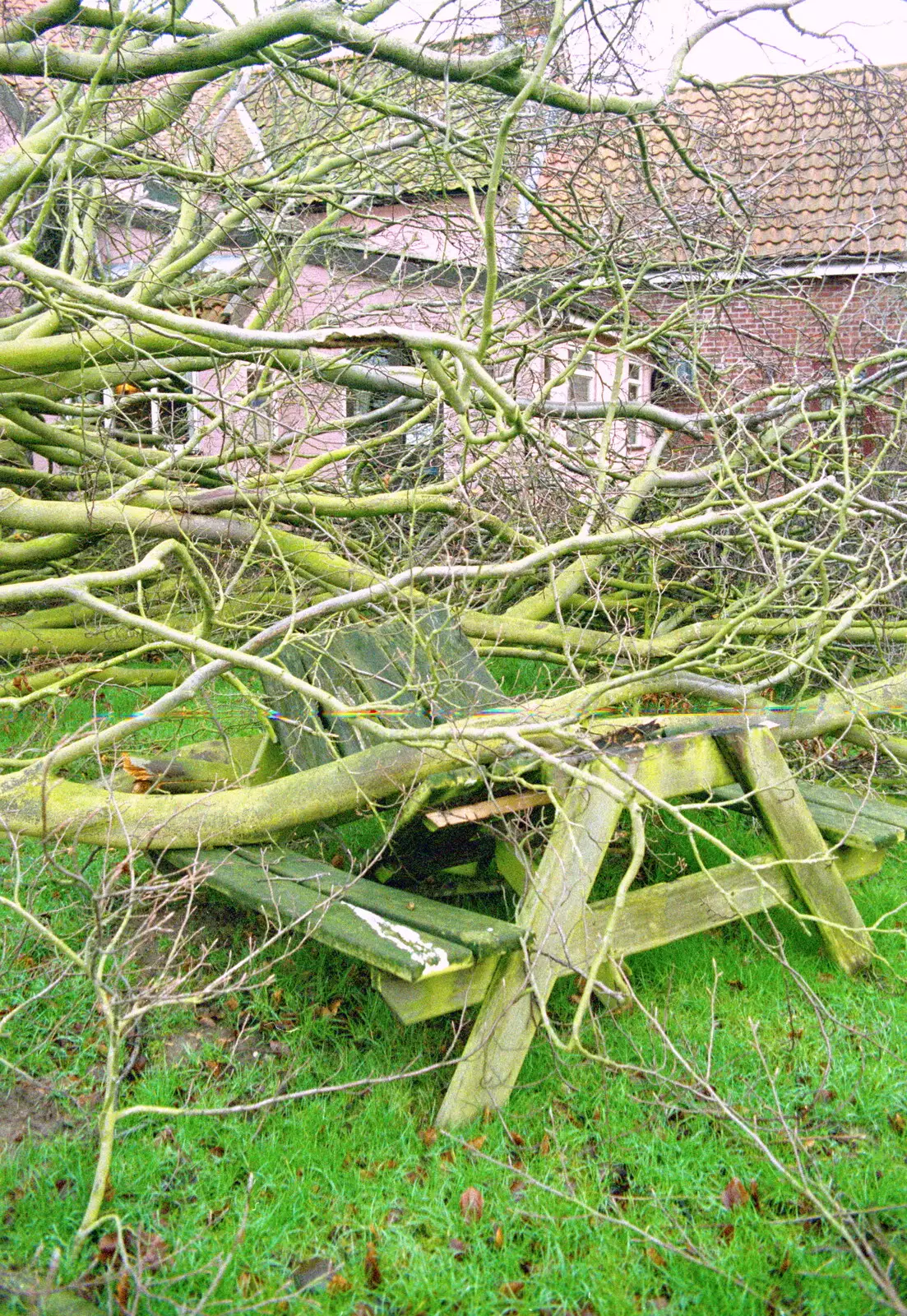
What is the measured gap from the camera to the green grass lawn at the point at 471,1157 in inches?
103

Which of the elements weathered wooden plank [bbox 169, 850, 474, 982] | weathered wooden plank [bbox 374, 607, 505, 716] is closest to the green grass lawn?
weathered wooden plank [bbox 169, 850, 474, 982]

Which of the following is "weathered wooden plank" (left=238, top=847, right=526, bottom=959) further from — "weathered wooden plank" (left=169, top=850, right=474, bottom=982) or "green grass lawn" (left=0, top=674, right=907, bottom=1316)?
"green grass lawn" (left=0, top=674, right=907, bottom=1316)

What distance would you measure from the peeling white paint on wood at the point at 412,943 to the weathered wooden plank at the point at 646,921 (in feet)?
0.40

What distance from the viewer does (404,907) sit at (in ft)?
11.6

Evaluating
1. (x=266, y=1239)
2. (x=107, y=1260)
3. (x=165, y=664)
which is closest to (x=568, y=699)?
(x=266, y=1239)

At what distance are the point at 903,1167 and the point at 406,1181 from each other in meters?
1.44

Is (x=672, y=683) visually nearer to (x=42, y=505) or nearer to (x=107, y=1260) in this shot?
(x=42, y=505)

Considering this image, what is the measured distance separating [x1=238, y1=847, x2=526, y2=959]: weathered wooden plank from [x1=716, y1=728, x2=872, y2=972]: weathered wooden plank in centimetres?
113

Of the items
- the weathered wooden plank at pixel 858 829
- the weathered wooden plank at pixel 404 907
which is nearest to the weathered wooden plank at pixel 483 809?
the weathered wooden plank at pixel 404 907

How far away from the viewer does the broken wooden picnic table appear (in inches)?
127

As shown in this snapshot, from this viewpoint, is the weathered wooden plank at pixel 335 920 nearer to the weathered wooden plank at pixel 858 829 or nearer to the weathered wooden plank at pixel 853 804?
the weathered wooden plank at pixel 858 829

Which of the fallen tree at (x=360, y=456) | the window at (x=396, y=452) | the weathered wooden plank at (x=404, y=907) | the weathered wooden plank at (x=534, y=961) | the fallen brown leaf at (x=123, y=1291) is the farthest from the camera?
the window at (x=396, y=452)

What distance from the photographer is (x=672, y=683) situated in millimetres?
5410

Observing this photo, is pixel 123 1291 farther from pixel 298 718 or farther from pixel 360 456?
pixel 360 456
